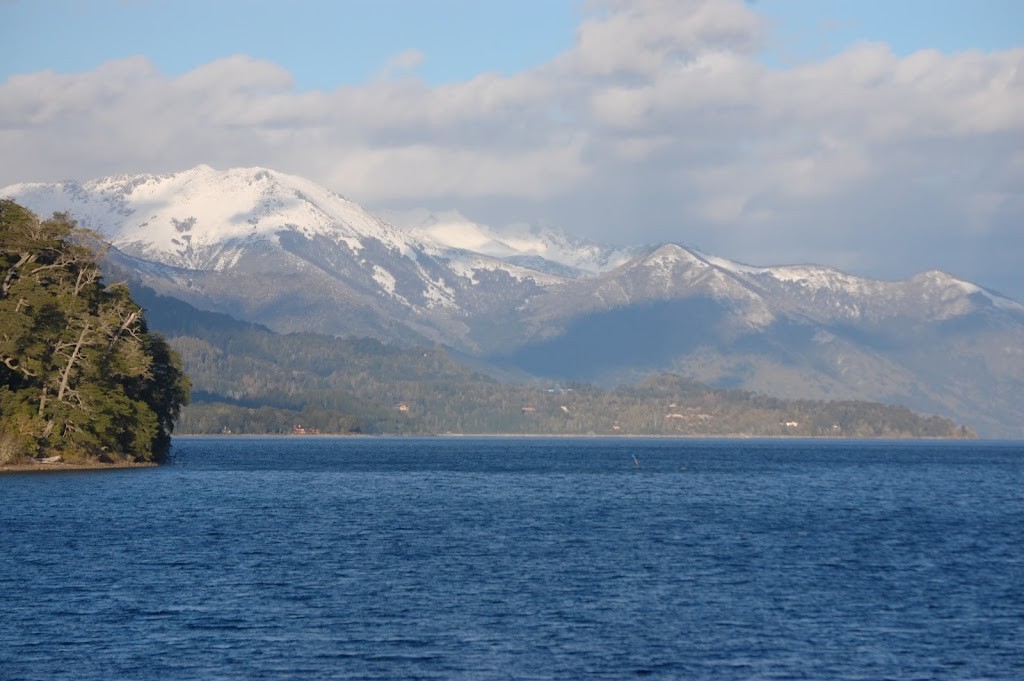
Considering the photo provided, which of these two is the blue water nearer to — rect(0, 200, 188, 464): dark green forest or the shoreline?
the shoreline

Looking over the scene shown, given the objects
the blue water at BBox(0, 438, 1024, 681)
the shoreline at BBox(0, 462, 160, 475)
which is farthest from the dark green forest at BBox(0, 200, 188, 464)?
the blue water at BBox(0, 438, 1024, 681)

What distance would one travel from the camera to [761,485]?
14575 cm

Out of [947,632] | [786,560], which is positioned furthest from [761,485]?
[947,632]

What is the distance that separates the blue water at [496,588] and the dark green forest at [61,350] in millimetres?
15343

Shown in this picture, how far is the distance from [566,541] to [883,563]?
18107 mm

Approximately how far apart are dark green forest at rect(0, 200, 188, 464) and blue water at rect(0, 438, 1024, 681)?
1534cm

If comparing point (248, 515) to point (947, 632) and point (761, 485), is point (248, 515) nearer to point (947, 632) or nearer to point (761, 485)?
point (947, 632)

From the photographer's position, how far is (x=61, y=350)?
130750 mm

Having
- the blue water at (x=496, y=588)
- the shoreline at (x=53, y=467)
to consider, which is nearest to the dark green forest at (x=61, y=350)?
the shoreline at (x=53, y=467)

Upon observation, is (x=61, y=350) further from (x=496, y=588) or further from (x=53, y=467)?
(x=496, y=588)

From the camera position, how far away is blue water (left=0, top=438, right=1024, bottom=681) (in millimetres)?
47156

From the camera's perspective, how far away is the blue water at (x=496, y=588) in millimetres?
47156

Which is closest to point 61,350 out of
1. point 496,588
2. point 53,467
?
point 53,467

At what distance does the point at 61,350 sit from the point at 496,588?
8084 cm
